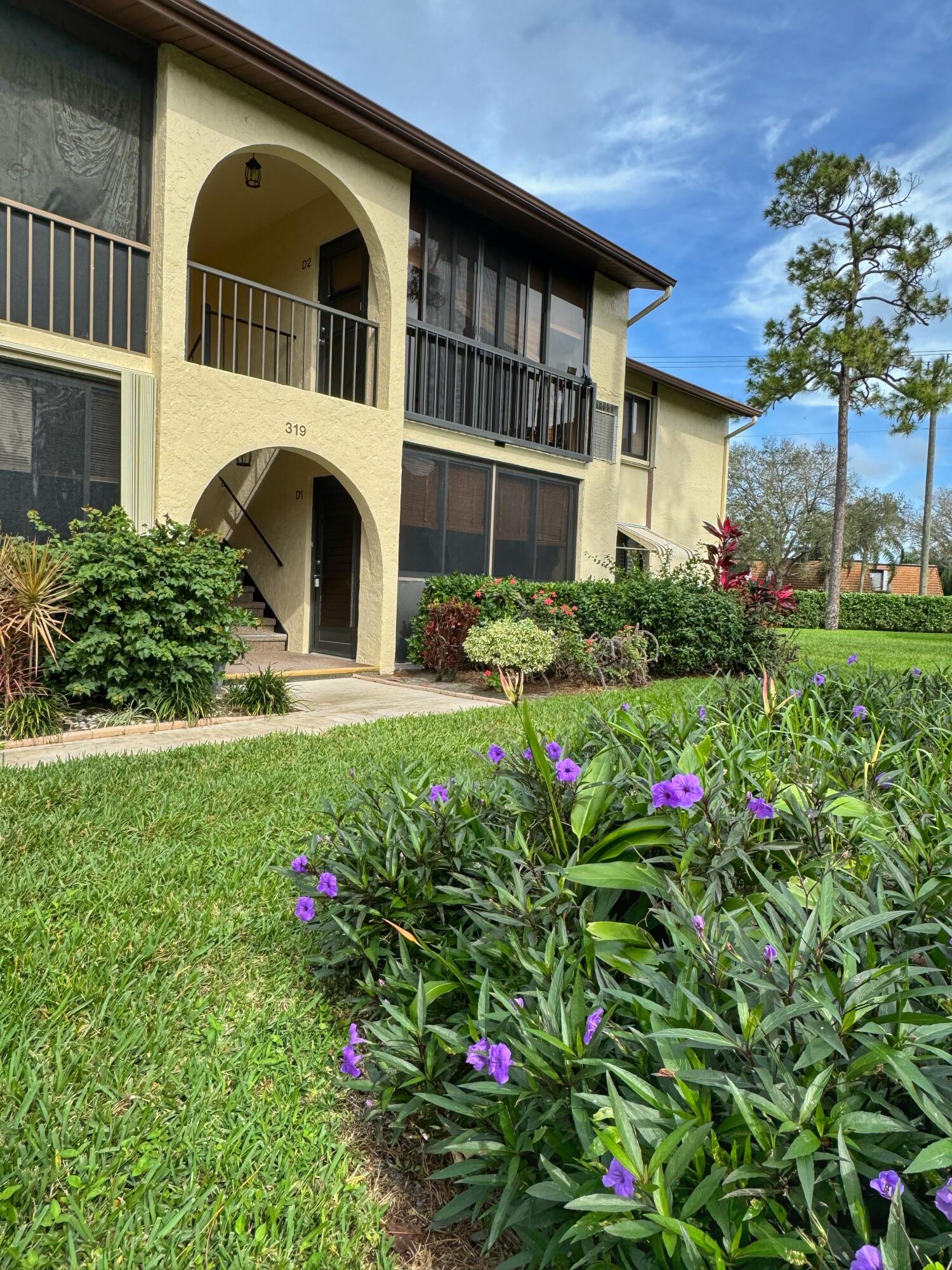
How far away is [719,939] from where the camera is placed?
5.50 feet

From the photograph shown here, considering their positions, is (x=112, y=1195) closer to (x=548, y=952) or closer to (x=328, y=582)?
(x=548, y=952)

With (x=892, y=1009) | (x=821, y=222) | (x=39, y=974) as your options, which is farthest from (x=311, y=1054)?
(x=821, y=222)

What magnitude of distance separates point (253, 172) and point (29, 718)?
8.20m

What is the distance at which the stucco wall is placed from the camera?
8633 mm

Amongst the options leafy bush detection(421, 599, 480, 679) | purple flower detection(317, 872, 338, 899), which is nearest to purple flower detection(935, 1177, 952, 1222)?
purple flower detection(317, 872, 338, 899)

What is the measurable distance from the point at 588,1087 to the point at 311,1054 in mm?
1191

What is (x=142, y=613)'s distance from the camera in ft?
23.6

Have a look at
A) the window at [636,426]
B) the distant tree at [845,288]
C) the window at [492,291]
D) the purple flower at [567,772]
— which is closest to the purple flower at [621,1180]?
the purple flower at [567,772]

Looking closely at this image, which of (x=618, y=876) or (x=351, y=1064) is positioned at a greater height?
(x=618, y=876)

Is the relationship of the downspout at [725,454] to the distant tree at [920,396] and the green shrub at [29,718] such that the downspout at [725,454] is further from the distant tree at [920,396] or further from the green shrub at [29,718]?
the green shrub at [29,718]

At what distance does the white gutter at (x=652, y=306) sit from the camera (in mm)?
14961

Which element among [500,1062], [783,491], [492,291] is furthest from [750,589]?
[783,491]

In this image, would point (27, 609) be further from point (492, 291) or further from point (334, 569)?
point (492, 291)

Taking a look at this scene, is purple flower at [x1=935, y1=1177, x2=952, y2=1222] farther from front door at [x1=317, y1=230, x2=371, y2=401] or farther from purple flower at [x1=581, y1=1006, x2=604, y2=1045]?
front door at [x1=317, y1=230, x2=371, y2=401]
